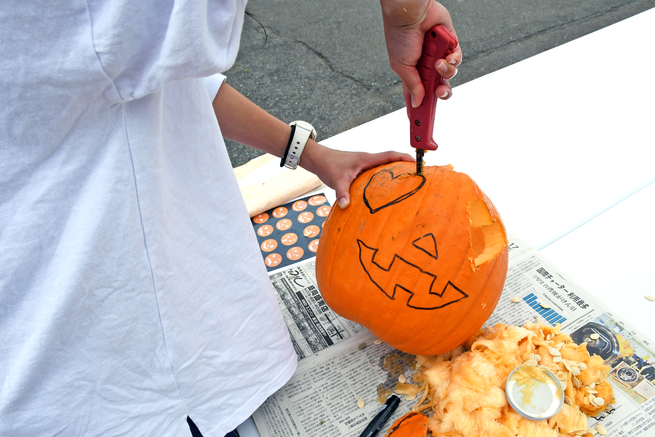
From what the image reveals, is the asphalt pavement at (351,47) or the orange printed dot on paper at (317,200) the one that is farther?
the asphalt pavement at (351,47)

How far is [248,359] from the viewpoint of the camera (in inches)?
29.1

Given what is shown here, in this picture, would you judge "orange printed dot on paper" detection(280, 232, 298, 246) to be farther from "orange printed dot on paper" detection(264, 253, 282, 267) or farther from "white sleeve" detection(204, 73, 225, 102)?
"white sleeve" detection(204, 73, 225, 102)

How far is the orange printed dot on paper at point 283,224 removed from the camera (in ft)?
3.89

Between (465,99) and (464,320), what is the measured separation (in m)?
0.99

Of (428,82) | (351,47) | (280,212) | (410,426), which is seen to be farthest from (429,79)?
(351,47)

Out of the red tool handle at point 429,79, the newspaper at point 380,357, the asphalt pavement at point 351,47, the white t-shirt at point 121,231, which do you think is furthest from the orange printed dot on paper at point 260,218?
the asphalt pavement at point 351,47

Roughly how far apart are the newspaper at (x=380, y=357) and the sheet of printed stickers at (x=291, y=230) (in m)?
0.10

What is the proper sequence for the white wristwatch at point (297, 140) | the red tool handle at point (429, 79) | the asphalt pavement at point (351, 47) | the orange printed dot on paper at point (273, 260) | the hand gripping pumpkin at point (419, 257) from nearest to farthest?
the red tool handle at point (429, 79) < the hand gripping pumpkin at point (419, 257) < the white wristwatch at point (297, 140) < the orange printed dot on paper at point (273, 260) < the asphalt pavement at point (351, 47)

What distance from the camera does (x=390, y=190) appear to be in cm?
74

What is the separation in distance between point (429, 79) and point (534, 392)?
53 centimetres

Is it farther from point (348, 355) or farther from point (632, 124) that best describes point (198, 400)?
point (632, 124)

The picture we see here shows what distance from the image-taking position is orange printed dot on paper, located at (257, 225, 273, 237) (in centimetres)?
117

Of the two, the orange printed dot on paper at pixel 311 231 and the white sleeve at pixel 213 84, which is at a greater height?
the white sleeve at pixel 213 84

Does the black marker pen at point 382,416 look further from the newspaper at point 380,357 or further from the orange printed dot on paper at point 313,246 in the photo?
the orange printed dot on paper at point 313,246
